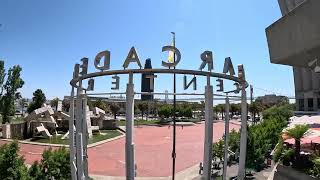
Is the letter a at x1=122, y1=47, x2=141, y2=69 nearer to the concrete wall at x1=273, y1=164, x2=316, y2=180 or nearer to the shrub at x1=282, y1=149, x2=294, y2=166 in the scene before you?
the concrete wall at x1=273, y1=164, x2=316, y2=180

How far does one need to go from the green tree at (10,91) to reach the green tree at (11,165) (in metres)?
48.1

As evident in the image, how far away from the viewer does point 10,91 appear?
216ft

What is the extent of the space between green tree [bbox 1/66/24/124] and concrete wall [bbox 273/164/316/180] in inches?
2175

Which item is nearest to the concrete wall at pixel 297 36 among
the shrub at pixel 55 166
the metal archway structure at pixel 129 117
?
the metal archway structure at pixel 129 117

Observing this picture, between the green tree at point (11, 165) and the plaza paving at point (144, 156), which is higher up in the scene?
the green tree at point (11, 165)

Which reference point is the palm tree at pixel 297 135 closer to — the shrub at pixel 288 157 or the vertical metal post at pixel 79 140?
the shrub at pixel 288 157

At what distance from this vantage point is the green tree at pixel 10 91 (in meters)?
65.5

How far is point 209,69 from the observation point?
41.8 feet

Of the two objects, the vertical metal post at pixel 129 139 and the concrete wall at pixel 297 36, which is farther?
the vertical metal post at pixel 129 139

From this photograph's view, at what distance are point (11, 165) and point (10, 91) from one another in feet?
161

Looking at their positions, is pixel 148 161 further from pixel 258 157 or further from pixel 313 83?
pixel 313 83

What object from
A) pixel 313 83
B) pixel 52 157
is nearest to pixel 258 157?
pixel 52 157

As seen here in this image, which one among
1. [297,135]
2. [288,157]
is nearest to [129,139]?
[297,135]

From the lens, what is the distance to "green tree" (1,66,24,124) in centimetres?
6550
